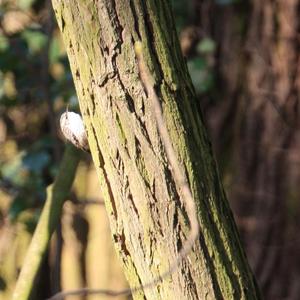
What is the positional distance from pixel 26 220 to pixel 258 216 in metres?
1.00

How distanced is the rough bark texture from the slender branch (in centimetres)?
47

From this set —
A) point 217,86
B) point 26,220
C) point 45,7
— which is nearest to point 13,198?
point 26,220

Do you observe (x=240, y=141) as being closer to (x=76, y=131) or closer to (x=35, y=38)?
(x=35, y=38)

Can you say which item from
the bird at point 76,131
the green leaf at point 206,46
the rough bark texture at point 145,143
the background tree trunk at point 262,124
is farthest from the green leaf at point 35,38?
the rough bark texture at point 145,143

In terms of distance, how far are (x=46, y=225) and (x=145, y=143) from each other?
0.59m

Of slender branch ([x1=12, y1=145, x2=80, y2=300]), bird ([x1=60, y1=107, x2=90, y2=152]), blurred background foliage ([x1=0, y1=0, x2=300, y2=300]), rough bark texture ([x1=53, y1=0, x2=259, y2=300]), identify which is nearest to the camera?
rough bark texture ([x1=53, y1=0, x2=259, y2=300])

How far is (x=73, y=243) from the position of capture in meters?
3.14

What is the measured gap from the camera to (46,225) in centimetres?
181

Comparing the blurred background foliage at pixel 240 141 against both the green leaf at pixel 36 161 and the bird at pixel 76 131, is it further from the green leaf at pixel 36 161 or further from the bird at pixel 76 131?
the bird at pixel 76 131

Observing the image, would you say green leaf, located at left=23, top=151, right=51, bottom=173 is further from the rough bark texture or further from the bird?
the rough bark texture

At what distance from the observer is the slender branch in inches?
70.4

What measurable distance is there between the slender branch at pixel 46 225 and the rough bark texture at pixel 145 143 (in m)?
0.47

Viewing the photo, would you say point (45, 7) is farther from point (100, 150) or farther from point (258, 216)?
point (100, 150)

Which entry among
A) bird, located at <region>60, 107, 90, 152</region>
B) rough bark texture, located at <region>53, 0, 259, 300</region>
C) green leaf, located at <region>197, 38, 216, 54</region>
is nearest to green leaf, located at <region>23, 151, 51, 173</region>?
green leaf, located at <region>197, 38, 216, 54</region>
